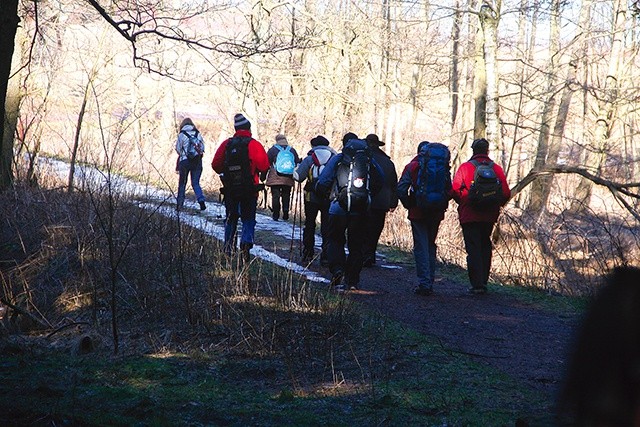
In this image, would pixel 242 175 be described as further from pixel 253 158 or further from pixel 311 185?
pixel 311 185

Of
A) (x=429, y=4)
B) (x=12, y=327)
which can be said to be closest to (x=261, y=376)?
(x=12, y=327)

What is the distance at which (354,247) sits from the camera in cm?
1016

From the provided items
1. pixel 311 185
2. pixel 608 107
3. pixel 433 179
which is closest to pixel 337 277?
pixel 433 179

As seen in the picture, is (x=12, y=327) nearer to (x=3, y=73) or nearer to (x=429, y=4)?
(x=3, y=73)

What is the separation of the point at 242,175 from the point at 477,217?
3436 millimetres

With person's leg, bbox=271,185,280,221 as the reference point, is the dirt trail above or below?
below

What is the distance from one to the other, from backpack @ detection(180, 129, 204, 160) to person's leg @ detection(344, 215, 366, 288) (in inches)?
355

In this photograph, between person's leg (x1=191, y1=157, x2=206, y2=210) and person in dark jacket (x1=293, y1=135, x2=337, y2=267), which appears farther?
person's leg (x1=191, y1=157, x2=206, y2=210)

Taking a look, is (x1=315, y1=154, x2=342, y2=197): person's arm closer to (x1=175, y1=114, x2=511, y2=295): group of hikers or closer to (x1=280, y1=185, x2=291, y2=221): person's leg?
(x1=175, y1=114, x2=511, y2=295): group of hikers

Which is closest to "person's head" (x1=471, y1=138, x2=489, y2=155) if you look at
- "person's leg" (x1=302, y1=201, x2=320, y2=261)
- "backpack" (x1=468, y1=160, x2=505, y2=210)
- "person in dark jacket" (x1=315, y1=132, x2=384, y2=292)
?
"backpack" (x1=468, y1=160, x2=505, y2=210)

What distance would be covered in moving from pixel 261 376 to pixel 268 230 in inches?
416

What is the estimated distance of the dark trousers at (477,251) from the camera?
10.6 metres

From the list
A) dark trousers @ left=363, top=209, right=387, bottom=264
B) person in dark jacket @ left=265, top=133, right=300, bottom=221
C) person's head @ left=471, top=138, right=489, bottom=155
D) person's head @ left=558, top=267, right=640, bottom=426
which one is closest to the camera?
person's head @ left=558, top=267, right=640, bottom=426

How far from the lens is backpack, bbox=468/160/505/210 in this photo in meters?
10.3
